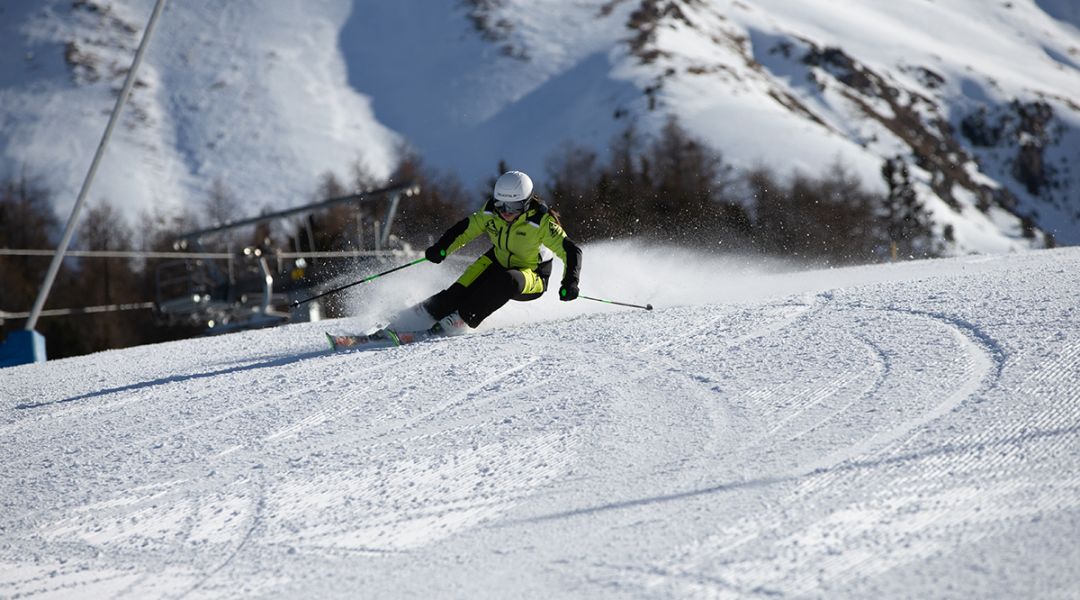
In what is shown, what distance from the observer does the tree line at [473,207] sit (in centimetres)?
2856

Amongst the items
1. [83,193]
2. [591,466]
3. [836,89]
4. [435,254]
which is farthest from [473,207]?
[836,89]

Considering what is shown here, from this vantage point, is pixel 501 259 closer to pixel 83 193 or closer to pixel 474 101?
pixel 83 193

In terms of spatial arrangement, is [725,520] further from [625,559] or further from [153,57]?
[153,57]

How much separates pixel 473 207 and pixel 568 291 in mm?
37437

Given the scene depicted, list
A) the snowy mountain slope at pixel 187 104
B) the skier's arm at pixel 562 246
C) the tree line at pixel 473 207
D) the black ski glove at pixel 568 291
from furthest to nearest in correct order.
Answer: the snowy mountain slope at pixel 187 104 → the tree line at pixel 473 207 → the skier's arm at pixel 562 246 → the black ski glove at pixel 568 291

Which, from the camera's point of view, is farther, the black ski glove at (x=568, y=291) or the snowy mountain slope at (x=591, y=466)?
the black ski glove at (x=568, y=291)

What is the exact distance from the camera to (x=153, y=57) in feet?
225

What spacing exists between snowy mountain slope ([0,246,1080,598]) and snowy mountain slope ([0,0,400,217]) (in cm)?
5199

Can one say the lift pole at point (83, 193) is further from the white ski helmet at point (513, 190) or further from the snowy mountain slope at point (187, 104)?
the snowy mountain slope at point (187, 104)

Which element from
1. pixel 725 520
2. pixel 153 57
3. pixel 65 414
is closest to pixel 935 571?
pixel 725 520

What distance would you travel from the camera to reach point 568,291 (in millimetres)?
7301

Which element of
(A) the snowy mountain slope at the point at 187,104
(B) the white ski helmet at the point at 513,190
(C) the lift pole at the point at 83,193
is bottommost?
(A) the snowy mountain slope at the point at 187,104

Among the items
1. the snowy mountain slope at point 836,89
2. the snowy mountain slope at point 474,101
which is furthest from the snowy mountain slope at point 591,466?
the snowy mountain slope at point 474,101

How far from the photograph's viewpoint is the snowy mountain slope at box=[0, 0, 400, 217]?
57.3 metres
